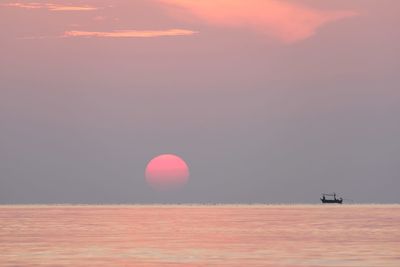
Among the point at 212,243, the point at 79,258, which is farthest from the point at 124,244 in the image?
the point at 79,258

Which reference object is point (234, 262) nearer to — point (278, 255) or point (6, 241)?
point (278, 255)

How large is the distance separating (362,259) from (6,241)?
1662 inches

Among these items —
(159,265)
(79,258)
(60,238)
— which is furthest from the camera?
(60,238)

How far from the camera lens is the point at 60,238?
107 m

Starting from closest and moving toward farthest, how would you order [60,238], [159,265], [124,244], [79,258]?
[159,265] < [79,258] < [124,244] < [60,238]

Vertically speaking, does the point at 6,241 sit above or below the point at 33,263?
below

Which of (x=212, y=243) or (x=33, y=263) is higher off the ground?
(x=33, y=263)

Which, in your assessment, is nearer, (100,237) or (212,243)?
(212,243)

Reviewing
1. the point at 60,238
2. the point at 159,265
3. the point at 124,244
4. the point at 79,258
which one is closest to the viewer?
the point at 159,265

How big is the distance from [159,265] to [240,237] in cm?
3844

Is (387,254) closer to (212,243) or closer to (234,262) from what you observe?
(234,262)

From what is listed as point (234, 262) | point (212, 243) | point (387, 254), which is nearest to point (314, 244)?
point (212, 243)

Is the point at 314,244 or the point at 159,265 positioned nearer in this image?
the point at 159,265

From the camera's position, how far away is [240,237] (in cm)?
10838
